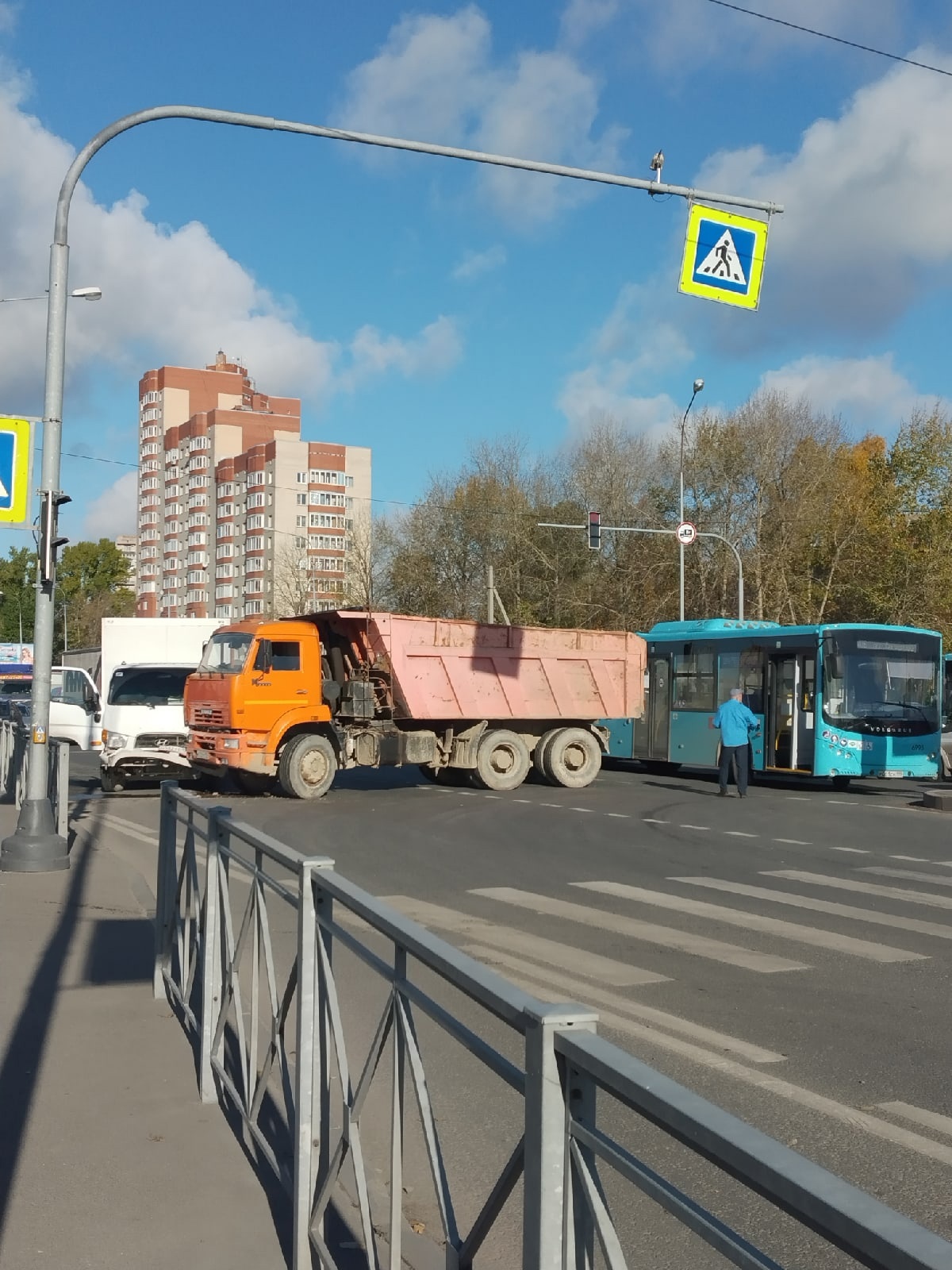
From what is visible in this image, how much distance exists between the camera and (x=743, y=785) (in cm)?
2138

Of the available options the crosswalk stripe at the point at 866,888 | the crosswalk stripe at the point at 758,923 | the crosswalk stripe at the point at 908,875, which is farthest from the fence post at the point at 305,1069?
the crosswalk stripe at the point at 908,875

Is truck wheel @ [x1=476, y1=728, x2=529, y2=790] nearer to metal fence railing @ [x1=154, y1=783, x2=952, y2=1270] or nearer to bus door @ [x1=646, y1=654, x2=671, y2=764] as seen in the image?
bus door @ [x1=646, y1=654, x2=671, y2=764]

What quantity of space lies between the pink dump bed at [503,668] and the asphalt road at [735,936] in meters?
2.66

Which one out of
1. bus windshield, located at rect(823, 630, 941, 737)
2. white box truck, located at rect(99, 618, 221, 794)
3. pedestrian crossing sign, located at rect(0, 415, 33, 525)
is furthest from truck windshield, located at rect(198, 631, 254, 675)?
bus windshield, located at rect(823, 630, 941, 737)

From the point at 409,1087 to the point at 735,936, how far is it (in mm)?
6377

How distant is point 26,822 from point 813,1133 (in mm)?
8290

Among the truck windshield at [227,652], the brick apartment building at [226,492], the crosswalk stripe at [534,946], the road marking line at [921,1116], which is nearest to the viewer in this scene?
the road marking line at [921,1116]

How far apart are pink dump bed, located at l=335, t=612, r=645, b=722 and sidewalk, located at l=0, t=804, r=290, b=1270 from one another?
13.7 meters

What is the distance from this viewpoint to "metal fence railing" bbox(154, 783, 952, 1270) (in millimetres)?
1674

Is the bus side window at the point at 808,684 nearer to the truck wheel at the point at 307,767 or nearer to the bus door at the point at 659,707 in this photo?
the bus door at the point at 659,707

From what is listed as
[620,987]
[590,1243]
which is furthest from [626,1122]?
[620,987]

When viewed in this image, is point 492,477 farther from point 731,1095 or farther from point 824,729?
point 731,1095

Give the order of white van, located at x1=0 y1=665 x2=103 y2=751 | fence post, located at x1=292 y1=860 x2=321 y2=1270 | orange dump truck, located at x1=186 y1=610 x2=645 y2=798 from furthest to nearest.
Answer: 1. white van, located at x1=0 y1=665 x2=103 y2=751
2. orange dump truck, located at x1=186 y1=610 x2=645 y2=798
3. fence post, located at x1=292 y1=860 x2=321 y2=1270

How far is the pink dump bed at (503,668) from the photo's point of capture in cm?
2180
